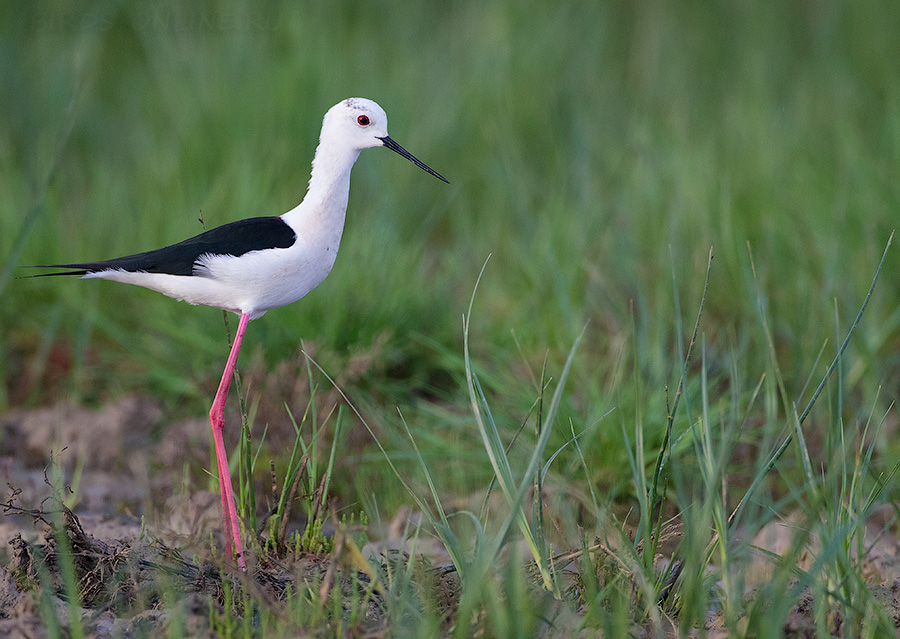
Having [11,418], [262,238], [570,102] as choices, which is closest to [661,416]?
[262,238]

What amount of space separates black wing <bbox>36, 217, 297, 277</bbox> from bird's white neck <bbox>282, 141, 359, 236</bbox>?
5 cm

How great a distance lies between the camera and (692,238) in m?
4.59

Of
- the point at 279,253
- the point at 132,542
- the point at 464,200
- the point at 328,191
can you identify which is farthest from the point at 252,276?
the point at 464,200

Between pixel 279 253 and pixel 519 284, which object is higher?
→ pixel 279 253

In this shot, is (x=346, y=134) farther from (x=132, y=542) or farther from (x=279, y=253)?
(x=132, y=542)

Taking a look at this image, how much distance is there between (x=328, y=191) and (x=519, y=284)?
2.64 metres

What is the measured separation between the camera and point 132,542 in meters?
2.33

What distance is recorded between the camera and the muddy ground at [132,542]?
6.86 feet

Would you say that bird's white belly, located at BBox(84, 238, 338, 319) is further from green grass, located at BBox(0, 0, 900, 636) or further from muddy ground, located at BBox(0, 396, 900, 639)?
muddy ground, located at BBox(0, 396, 900, 639)

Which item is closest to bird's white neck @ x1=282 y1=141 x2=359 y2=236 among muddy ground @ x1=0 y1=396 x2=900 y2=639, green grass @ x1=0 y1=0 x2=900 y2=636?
green grass @ x1=0 y1=0 x2=900 y2=636

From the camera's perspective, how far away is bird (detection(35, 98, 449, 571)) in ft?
6.45

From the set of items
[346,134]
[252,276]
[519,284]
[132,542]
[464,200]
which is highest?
[346,134]

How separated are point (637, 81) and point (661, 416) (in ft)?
15.1

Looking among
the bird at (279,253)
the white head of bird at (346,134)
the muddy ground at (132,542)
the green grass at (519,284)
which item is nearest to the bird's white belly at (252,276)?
the bird at (279,253)
